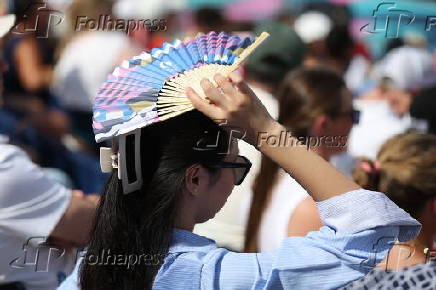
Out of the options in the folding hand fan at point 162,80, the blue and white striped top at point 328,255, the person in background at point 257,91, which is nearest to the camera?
the blue and white striped top at point 328,255

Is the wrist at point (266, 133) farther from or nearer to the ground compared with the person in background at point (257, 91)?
farther from the ground

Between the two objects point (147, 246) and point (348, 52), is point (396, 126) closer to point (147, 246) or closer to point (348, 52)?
point (348, 52)

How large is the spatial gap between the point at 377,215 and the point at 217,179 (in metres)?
0.45

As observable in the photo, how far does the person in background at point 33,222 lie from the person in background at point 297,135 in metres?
0.86

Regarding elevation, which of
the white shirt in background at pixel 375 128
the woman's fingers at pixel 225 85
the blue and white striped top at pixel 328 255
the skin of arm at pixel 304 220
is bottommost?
the white shirt in background at pixel 375 128

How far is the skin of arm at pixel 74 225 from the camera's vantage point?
255 centimetres

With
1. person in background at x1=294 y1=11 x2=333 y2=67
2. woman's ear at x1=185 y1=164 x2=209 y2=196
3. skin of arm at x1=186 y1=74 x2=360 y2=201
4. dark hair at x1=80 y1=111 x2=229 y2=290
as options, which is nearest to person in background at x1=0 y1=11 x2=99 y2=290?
dark hair at x1=80 y1=111 x2=229 y2=290

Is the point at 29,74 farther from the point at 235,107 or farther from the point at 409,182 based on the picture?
the point at 235,107

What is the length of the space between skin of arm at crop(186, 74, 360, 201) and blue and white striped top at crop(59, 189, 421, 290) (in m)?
0.04

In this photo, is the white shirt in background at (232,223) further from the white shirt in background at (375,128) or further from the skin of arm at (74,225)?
the white shirt in background at (375,128)

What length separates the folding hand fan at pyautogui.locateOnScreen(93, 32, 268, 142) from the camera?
176cm

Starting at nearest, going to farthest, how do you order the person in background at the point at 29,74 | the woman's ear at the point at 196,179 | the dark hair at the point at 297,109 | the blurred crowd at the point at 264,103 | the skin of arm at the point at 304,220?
the woman's ear at the point at 196,179 < the blurred crowd at the point at 264,103 < the skin of arm at the point at 304,220 < the dark hair at the point at 297,109 < the person in background at the point at 29,74

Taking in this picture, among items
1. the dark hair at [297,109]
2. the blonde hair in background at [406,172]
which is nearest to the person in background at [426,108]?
the dark hair at [297,109]

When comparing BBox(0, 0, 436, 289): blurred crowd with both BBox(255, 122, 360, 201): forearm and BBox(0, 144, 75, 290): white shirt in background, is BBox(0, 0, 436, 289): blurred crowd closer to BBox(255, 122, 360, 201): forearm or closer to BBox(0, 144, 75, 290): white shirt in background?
BBox(0, 144, 75, 290): white shirt in background
